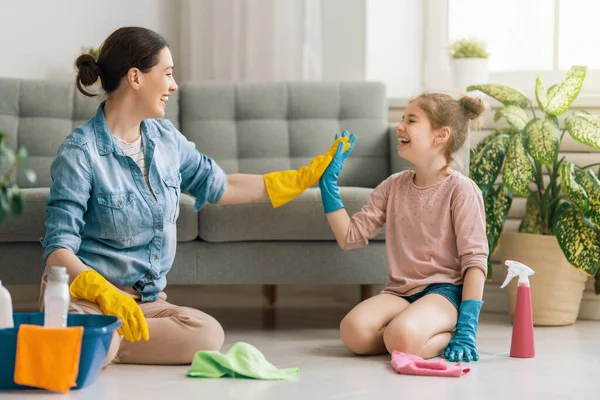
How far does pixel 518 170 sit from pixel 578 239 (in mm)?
306

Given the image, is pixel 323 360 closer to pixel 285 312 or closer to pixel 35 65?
pixel 285 312

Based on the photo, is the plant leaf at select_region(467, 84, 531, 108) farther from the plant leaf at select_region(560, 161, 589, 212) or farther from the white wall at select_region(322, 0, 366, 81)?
the white wall at select_region(322, 0, 366, 81)

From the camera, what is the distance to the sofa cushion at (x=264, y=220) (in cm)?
264

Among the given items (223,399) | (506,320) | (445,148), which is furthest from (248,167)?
(223,399)

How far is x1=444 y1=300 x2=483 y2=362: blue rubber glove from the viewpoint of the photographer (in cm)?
229

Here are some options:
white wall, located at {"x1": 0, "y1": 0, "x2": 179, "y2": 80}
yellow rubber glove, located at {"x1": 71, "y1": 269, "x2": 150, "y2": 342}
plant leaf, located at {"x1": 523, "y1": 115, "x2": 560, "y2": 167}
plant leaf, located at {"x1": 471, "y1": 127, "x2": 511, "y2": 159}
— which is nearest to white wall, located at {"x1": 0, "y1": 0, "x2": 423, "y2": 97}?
white wall, located at {"x1": 0, "y1": 0, "x2": 179, "y2": 80}

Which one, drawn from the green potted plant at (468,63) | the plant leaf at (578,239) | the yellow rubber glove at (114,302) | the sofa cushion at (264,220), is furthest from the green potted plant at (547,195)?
the yellow rubber glove at (114,302)

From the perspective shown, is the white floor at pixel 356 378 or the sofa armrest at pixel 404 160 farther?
the sofa armrest at pixel 404 160

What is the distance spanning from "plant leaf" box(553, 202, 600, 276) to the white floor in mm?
256

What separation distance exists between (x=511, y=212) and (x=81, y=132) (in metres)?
1.86

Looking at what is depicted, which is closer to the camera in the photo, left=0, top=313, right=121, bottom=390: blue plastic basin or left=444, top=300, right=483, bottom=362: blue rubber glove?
left=0, top=313, right=121, bottom=390: blue plastic basin

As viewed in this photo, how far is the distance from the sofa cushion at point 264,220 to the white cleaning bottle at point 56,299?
2.77 ft

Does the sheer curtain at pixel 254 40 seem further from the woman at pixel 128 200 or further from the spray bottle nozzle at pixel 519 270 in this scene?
the spray bottle nozzle at pixel 519 270

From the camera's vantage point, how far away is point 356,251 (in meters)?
2.69
